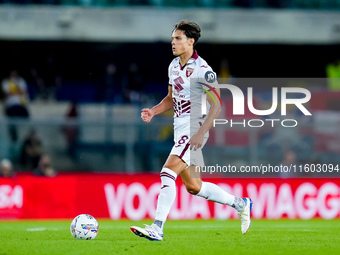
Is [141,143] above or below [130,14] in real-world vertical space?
below

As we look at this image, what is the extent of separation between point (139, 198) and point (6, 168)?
287 centimetres

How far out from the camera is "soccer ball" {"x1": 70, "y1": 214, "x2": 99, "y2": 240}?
8109 mm

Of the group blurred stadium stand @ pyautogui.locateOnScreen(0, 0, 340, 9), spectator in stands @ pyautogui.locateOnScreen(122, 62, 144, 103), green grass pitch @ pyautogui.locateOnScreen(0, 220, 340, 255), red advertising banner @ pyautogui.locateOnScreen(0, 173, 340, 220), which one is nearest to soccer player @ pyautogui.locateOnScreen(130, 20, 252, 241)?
green grass pitch @ pyautogui.locateOnScreen(0, 220, 340, 255)

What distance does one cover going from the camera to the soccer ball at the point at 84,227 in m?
8.11

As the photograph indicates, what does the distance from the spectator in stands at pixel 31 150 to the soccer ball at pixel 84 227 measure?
296 inches

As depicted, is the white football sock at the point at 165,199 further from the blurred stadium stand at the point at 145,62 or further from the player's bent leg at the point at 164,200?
the blurred stadium stand at the point at 145,62

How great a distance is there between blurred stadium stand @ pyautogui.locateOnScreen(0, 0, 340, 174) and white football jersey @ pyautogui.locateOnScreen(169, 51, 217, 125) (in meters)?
7.25

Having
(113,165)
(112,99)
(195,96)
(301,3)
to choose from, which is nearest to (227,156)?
Answer: (113,165)

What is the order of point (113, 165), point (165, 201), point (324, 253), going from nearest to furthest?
point (324, 253)
point (165, 201)
point (113, 165)

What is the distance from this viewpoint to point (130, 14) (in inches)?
886

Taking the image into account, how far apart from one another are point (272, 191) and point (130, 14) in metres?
9.66

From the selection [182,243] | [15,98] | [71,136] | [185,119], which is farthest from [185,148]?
[15,98]

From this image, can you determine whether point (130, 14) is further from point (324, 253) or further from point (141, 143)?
point (324, 253)

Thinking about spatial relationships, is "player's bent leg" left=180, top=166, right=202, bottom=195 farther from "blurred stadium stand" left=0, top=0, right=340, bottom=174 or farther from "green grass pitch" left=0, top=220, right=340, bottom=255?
"blurred stadium stand" left=0, top=0, right=340, bottom=174
